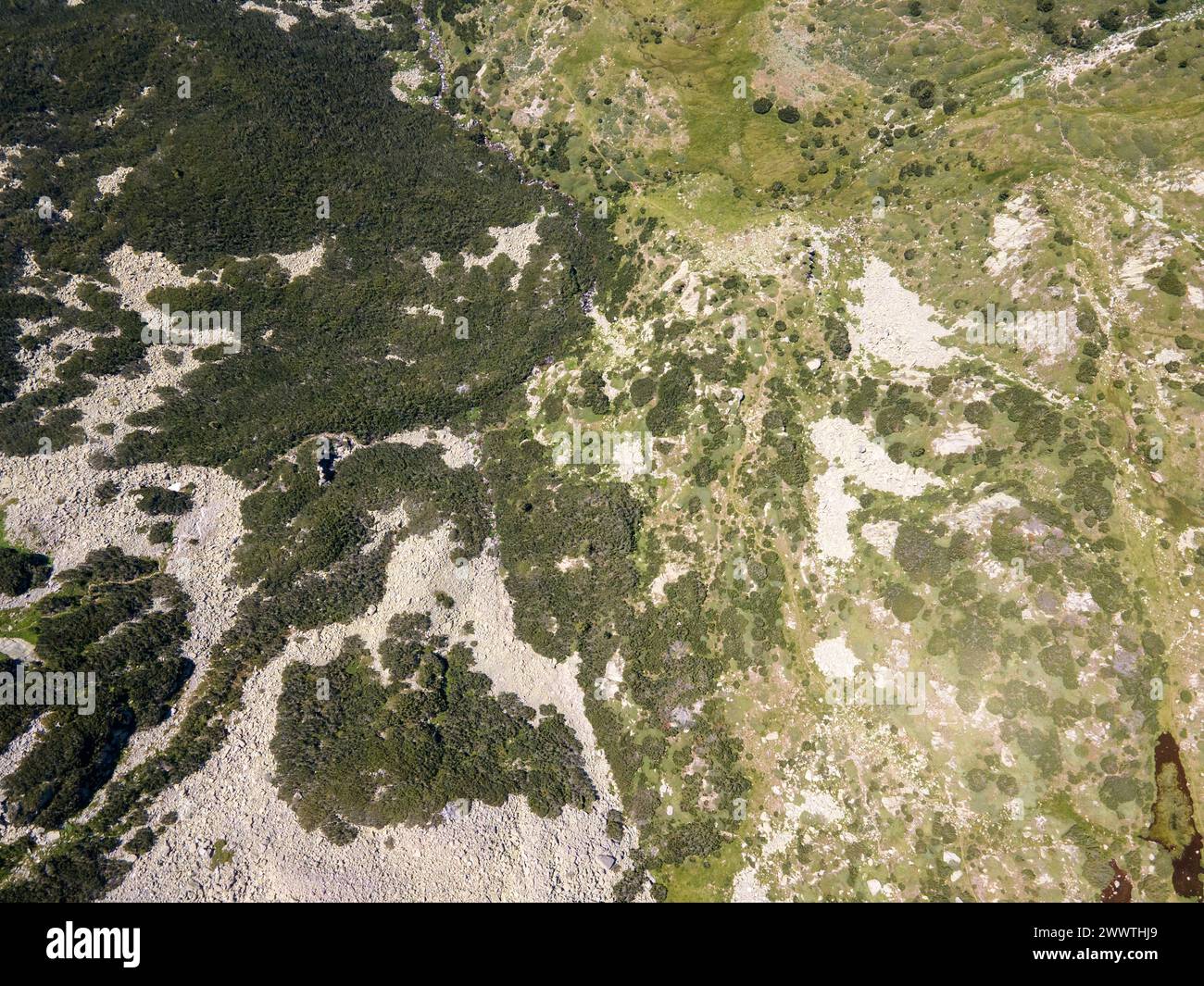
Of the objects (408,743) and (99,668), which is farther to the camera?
(408,743)

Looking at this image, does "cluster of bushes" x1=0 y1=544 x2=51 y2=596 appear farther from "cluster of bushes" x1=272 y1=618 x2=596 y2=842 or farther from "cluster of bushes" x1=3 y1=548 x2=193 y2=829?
"cluster of bushes" x1=272 y1=618 x2=596 y2=842

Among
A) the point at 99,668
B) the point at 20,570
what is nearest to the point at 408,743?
the point at 99,668

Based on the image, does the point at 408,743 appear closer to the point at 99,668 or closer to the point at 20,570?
the point at 99,668

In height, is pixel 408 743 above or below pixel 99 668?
below

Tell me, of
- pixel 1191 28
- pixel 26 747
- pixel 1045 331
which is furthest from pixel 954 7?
pixel 26 747

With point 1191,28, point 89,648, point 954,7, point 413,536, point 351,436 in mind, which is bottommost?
point 89,648

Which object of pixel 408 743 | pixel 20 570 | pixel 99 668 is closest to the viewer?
pixel 99 668

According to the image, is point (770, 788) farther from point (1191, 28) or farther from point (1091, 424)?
point (1191, 28)

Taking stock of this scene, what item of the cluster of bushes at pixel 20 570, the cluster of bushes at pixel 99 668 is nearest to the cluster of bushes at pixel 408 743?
the cluster of bushes at pixel 99 668

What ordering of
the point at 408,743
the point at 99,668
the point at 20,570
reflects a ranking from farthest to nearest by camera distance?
the point at 408,743, the point at 20,570, the point at 99,668

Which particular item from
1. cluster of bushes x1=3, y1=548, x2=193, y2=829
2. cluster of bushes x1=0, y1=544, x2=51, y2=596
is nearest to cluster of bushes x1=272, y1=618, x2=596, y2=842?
cluster of bushes x1=3, y1=548, x2=193, y2=829

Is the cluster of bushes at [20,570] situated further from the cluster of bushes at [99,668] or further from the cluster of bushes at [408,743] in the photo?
the cluster of bushes at [408,743]
